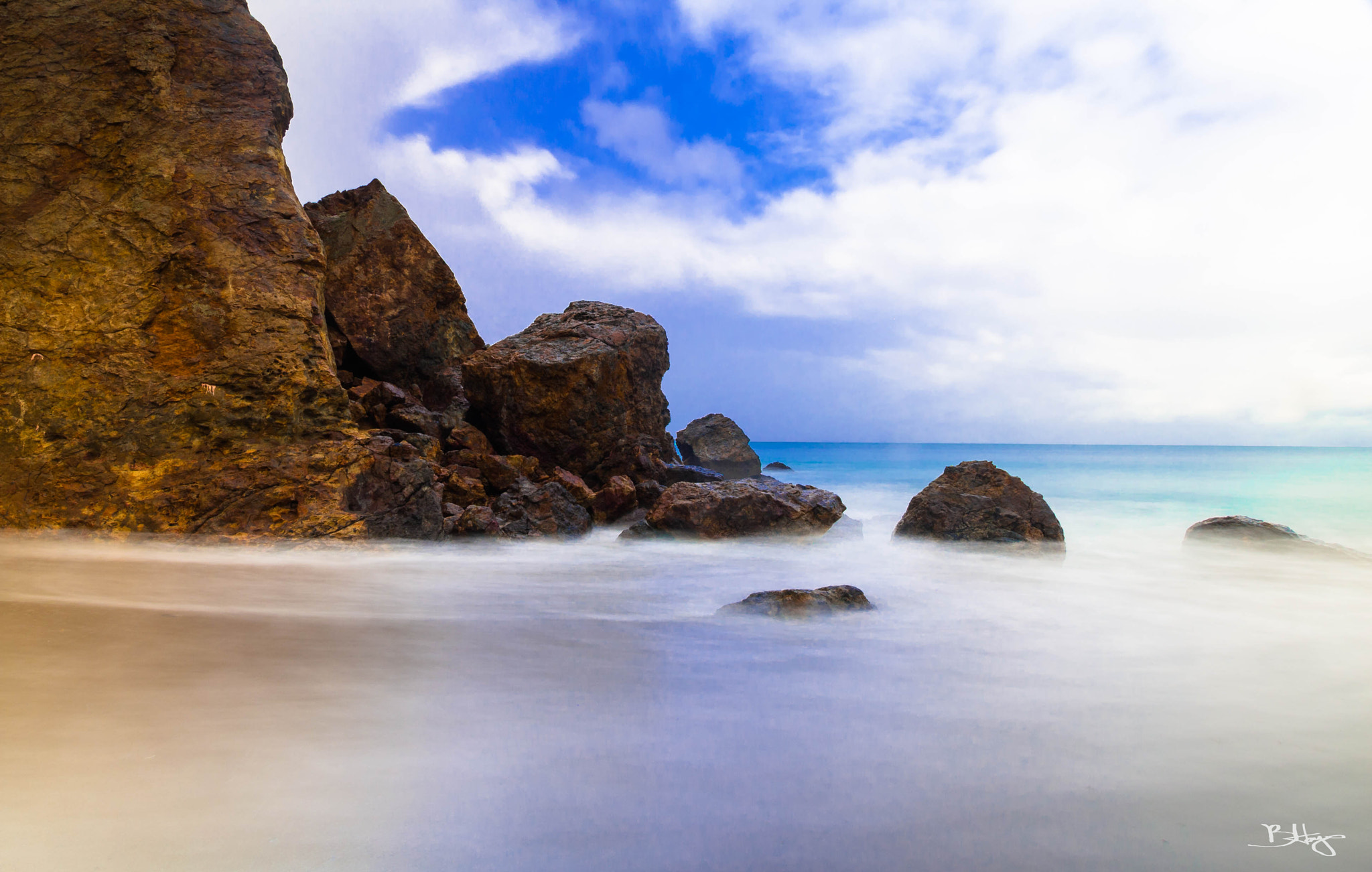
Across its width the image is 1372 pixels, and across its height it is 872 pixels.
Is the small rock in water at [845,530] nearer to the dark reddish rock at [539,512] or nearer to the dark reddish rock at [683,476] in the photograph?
the dark reddish rock at [683,476]

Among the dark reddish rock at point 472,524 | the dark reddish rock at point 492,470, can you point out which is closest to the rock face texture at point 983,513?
the dark reddish rock at point 472,524

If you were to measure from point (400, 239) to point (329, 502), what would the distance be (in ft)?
19.1

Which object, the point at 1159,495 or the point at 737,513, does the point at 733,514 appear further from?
the point at 1159,495

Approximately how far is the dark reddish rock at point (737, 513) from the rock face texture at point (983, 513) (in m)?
1.05

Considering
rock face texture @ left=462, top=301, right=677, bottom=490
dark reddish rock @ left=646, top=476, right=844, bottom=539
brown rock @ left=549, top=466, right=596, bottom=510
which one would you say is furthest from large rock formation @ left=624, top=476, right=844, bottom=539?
rock face texture @ left=462, top=301, right=677, bottom=490

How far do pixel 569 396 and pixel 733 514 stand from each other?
10.3 feet

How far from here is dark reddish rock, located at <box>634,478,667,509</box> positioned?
9289 mm

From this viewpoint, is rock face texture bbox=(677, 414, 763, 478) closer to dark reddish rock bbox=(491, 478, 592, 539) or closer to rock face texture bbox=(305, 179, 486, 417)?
rock face texture bbox=(305, 179, 486, 417)

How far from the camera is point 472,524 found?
7.01m

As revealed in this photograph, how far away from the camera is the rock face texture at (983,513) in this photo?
25.2 ft

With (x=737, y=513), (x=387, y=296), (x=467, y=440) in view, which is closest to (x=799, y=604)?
(x=737, y=513)

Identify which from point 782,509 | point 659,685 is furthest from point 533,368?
point 659,685

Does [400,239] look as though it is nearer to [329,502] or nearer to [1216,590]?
[329,502]

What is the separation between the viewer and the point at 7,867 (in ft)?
5.32
